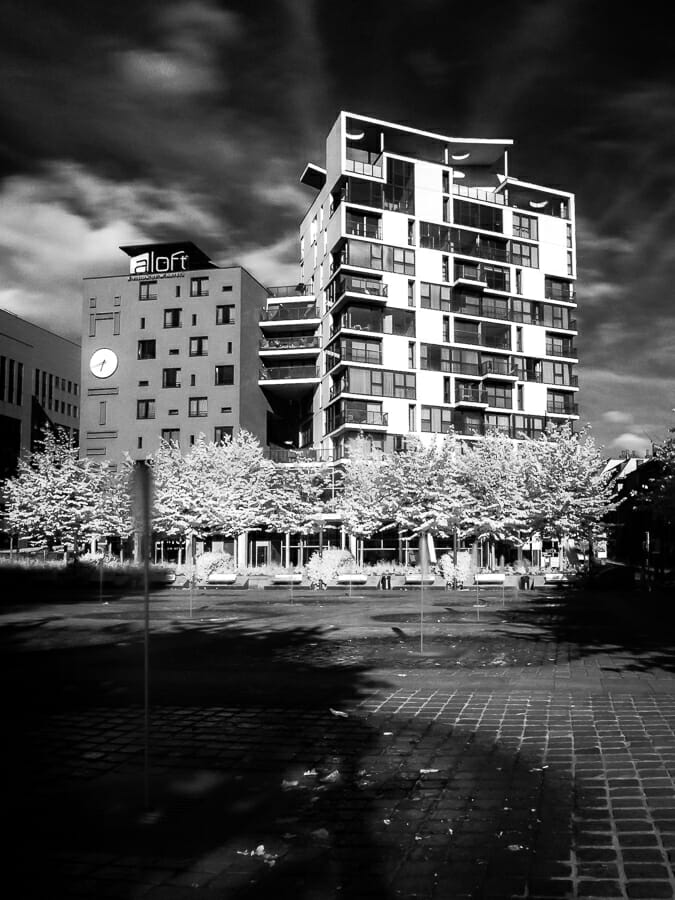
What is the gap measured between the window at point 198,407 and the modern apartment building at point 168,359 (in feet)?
0.26

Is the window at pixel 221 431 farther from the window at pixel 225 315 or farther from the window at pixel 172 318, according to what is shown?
the window at pixel 172 318

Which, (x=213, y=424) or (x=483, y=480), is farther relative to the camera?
(x=213, y=424)

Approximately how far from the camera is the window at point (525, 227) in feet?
242

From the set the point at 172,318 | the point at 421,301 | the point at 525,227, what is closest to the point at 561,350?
the point at 525,227

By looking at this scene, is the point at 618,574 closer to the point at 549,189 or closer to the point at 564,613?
the point at 564,613

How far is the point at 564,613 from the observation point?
2445 centimetres

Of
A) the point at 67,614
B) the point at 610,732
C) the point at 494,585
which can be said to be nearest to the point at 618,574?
the point at 494,585

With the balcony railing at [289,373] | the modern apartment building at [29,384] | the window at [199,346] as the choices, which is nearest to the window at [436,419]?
the balcony railing at [289,373]

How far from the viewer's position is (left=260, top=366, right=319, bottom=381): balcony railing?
70125 millimetres

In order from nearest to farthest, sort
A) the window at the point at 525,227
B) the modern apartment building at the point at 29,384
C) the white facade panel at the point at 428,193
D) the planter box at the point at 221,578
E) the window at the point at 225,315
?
the planter box at the point at 221,578, the white facade panel at the point at 428,193, the window at the point at 225,315, the window at the point at 525,227, the modern apartment building at the point at 29,384

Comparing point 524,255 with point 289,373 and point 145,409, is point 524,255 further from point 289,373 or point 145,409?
point 145,409

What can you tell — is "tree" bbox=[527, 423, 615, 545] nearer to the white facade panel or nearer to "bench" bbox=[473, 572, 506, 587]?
"bench" bbox=[473, 572, 506, 587]

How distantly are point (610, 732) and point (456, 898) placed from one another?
4.38 metres

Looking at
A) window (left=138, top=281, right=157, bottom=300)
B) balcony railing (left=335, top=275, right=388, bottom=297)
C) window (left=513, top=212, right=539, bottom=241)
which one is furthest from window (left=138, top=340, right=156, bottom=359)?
window (left=513, top=212, right=539, bottom=241)
